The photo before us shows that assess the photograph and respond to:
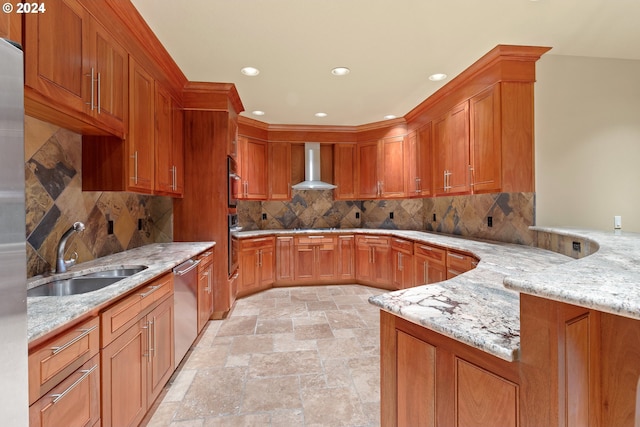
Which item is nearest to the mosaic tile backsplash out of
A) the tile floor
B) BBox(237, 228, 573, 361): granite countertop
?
the tile floor

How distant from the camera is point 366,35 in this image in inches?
86.7

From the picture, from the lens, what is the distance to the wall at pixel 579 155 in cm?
248

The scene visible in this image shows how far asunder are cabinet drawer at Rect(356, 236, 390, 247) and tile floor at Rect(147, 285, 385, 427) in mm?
1122

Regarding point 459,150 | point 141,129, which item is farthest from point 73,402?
point 459,150

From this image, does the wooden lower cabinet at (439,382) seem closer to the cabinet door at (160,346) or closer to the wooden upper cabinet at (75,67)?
the cabinet door at (160,346)

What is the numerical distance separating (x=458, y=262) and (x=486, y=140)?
121 cm

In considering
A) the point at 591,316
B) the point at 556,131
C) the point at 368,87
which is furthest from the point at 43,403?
the point at 556,131

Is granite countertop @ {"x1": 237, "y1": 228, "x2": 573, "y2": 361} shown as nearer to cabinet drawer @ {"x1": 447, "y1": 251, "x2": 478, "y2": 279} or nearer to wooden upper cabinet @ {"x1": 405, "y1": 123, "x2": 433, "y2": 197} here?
cabinet drawer @ {"x1": 447, "y1": 251, "x2": 478, "y2": 279}

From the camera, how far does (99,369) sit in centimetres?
123

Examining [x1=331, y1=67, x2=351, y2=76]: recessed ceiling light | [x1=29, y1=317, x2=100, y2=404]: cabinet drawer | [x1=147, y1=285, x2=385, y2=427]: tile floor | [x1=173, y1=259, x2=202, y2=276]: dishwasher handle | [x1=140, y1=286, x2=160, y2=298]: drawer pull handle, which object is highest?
[x1=331, y1=67, x2=351, y2=76]: recessed ceiling light

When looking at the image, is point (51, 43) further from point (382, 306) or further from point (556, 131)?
point (556, 131)

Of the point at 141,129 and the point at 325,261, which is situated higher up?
the point at 141,129

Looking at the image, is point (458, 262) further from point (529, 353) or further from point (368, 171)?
point (368, 171)

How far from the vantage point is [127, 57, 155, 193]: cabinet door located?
2037 mm
